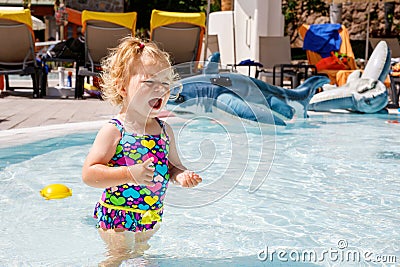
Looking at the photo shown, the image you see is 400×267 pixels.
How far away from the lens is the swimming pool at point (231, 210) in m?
2.76

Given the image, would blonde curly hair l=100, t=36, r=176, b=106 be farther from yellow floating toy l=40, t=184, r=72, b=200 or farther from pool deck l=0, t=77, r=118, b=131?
pool deck l=0, t=77, r=118, b=131

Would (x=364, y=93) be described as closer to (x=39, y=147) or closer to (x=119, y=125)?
(x=39, y=147)

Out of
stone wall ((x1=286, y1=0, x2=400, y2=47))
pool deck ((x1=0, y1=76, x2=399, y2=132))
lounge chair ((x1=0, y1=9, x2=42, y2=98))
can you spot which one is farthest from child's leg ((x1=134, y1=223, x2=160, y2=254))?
stone wall ((x1=286, y1=0, x2=400, y2=47))

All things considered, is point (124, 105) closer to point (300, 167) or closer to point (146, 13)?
point (300, 167)

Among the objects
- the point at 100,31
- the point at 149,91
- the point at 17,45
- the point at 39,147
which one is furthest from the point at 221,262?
the point at 17,45

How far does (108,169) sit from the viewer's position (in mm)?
2016

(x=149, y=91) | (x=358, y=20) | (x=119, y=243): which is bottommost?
(x=119, y=243)

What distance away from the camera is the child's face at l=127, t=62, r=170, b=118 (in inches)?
82.7

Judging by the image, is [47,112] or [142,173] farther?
[47,112]

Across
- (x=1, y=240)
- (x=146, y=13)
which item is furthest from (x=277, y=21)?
(x=146, y=13)

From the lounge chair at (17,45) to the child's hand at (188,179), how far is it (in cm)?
730

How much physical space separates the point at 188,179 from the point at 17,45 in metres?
7.50

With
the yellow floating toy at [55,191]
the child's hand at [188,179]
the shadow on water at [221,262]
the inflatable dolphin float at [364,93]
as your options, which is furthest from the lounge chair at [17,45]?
the child's hand at [188,179]

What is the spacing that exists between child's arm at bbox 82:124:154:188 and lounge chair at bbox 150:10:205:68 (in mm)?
7117
